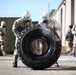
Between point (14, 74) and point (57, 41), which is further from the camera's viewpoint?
point (57, 41)

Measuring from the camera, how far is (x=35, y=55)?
32.0ft

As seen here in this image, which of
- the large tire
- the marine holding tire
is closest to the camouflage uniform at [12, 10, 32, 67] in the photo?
the marine holding tire

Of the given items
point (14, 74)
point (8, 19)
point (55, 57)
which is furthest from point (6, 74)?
point (8, 19)

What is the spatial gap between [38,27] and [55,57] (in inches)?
40.4

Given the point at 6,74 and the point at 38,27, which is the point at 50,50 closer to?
the point at 38,27

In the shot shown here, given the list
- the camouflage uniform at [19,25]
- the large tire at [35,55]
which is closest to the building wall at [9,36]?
the camouflage uniform at [19,25]

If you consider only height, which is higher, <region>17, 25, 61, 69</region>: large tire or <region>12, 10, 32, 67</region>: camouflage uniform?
<region>12, 10, 32, 67</region>: camouflage uniform

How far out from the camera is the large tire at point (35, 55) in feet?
31.3

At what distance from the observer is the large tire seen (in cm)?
955

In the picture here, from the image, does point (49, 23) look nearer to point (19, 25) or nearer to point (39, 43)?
point (39, 43)

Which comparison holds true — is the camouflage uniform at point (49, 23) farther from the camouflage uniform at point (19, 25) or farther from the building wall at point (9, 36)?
the building wall at point (9, 36)

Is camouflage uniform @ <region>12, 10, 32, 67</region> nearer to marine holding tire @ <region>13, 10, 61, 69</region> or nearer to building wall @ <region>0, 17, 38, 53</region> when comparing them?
marine holding tire @ <region>13, 10, 61, 69</region>

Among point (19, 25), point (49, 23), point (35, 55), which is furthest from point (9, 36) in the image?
point (35, 55)

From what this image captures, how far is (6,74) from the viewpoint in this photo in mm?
8250
